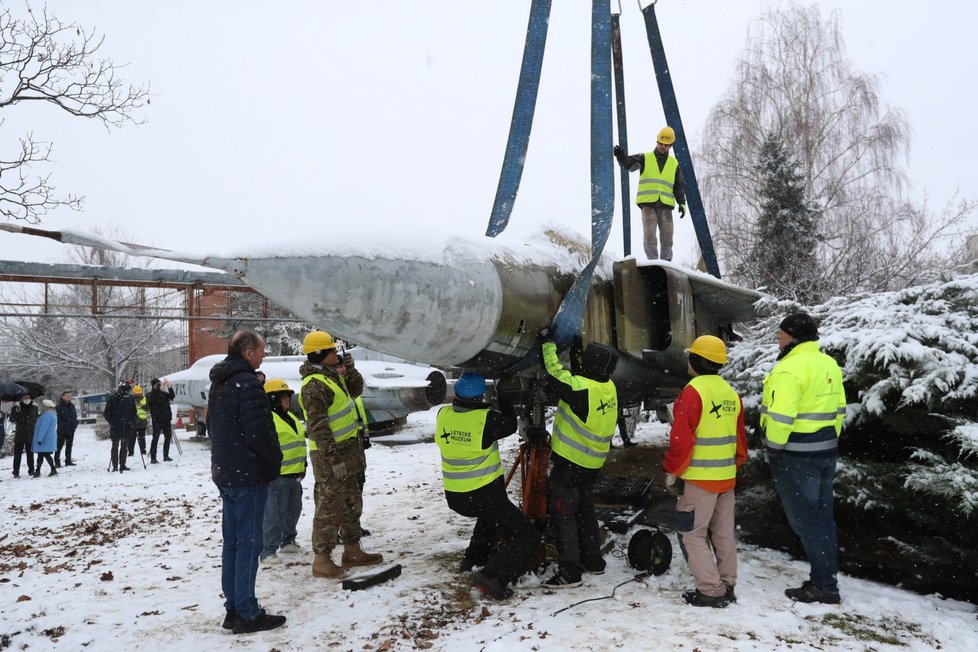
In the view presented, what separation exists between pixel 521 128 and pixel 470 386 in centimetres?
209

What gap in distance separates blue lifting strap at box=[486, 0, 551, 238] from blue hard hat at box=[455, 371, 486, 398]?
122 centimetres

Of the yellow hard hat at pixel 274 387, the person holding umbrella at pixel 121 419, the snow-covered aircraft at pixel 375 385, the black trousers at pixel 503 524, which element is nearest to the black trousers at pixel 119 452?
the person holding umbrella at pixel 121 419

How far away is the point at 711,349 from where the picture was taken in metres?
3.78

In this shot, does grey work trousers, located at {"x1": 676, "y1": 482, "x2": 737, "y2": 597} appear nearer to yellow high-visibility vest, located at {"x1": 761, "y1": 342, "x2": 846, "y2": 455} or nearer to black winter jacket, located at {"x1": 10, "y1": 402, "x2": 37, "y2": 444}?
yellow high-visibility vest, located at {"x1": 761, "y1": 342, "x2": 846, "y2": 455}

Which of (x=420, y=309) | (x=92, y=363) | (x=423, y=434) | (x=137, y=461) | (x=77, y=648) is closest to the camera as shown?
(x=420, y=309)

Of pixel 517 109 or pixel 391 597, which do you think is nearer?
pixel 391 597

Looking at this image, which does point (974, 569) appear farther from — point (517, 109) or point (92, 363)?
point (92, 363)

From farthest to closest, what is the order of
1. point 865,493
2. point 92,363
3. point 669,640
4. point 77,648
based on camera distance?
point 92,363, point 865,493, point 77,648, point 669,640

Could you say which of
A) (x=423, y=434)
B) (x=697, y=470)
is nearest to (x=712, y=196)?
(x=423, y=434)

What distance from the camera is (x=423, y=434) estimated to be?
45.4ft

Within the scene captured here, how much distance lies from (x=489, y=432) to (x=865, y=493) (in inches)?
103

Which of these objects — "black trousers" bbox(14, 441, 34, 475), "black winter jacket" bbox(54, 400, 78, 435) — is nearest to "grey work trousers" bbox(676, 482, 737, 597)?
"black trousers" bbox(14, 441, 34, 475)

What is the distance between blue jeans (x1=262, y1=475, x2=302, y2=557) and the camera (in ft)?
15.6

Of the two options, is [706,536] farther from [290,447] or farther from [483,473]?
[290,447]
